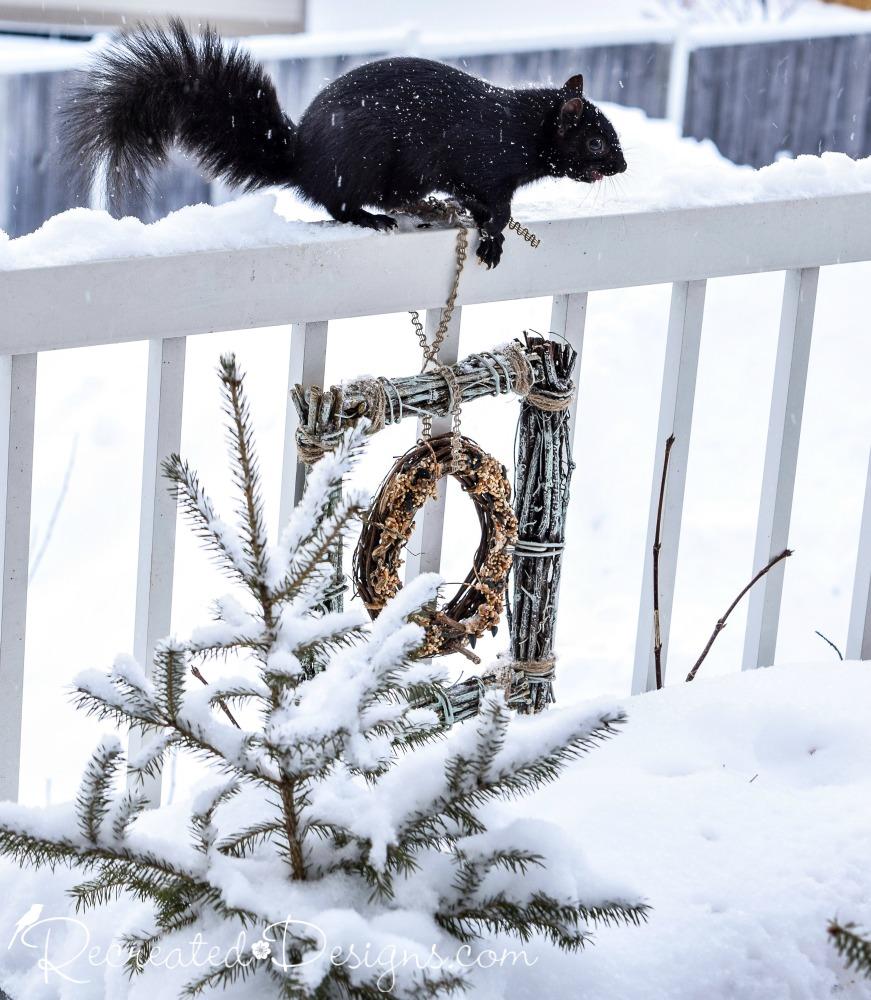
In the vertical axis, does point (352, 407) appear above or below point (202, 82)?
below

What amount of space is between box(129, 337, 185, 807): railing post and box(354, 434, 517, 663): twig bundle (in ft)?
0.58

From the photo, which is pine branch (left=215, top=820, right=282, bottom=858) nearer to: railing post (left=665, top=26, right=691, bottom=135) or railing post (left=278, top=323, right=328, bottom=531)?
railing post (left=278, top=323, right=328, bottom=531)

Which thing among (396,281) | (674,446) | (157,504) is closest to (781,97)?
(674,446)

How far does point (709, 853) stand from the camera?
91 cm

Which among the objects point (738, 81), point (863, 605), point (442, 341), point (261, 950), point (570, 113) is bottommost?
point (863, 605)

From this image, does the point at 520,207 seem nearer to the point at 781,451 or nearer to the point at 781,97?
the point at 781,451

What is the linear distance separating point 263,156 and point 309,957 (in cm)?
71

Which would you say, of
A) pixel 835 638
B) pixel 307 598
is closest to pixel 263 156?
pixel 307 598

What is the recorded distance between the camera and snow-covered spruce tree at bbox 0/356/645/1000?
69 centimetres

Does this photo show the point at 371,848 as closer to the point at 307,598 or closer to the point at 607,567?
the point at 307,598

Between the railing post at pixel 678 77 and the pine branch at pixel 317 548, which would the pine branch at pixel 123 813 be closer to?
the pine branch at pixel 317 548

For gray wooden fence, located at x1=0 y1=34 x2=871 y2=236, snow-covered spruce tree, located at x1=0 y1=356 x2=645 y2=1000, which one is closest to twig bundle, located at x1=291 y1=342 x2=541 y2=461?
snow-covered spruce tree, located at x1=0 y1=356 x2=645 y2=1000

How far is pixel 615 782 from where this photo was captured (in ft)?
3.36

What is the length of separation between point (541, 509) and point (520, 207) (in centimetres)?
30
